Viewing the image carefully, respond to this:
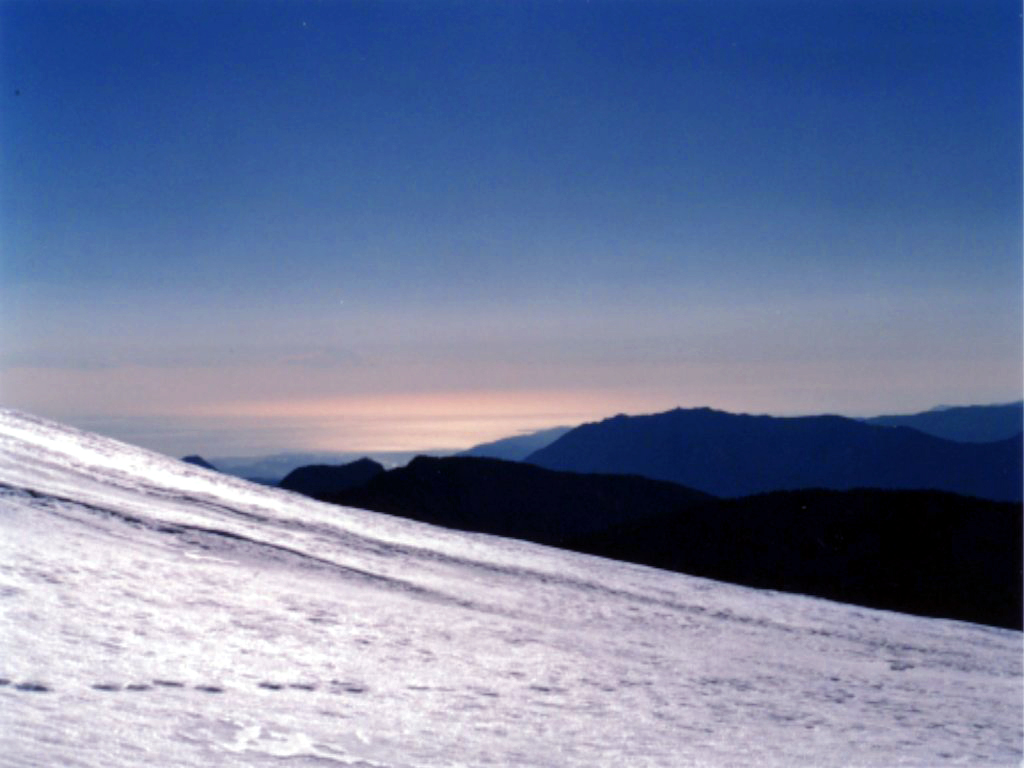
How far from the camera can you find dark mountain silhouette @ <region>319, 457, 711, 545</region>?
3388cm

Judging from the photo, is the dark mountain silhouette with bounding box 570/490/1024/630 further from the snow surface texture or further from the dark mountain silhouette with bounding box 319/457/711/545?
the snow surface texture

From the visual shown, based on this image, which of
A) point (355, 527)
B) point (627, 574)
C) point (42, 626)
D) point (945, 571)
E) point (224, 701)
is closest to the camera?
point (224, 701)

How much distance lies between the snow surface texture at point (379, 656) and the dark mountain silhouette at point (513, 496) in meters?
28.4

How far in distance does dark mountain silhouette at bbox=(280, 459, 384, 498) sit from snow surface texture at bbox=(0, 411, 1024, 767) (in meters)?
36.8

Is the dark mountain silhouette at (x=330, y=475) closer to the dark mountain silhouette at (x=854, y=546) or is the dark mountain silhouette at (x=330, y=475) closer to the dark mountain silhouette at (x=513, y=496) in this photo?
the dark mountain silhouette at (x=513, y=496)

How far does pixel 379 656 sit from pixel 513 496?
33937 millimetres

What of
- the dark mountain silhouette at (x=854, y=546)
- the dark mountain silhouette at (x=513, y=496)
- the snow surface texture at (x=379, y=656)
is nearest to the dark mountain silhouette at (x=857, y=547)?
the dark mountain silhouette at (x=854, y=546)

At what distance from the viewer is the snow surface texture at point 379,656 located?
1.90 metres

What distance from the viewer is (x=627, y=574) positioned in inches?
196

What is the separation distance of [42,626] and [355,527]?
2.47 meters

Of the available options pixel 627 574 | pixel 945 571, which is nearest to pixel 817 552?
pixel 945 571

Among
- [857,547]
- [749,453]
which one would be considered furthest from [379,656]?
[749,453]

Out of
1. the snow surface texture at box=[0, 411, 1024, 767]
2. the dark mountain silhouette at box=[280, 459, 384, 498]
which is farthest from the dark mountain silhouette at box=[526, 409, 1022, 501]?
the snow surface texture at box=[0, 411, 1024, 767]

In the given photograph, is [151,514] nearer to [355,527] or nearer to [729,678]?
[355,527]
